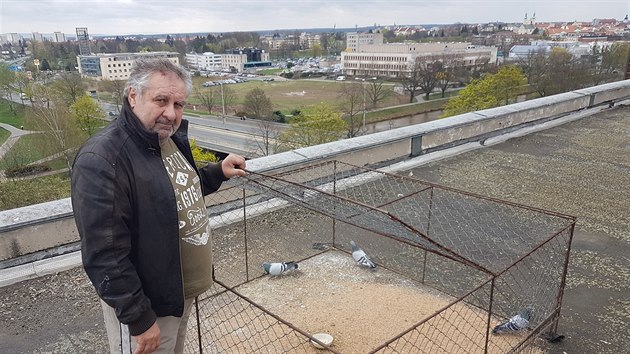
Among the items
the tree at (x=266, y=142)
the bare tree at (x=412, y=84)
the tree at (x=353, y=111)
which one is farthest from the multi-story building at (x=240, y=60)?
the tree at (x=266, y=142)

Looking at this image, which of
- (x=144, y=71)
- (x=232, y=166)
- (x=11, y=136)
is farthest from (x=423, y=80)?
(x=144, y=71)

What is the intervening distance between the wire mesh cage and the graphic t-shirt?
0.33 metres

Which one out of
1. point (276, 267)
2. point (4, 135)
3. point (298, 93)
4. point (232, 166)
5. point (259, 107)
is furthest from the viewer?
point (298, 93)

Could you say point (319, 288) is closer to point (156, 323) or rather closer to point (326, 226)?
point (326, 226)

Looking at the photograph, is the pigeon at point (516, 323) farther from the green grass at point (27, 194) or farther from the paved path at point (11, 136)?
the paved path at point (11, 136)

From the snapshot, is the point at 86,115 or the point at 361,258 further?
the point at 86,115

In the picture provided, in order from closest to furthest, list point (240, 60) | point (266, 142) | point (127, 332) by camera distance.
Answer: point (127, 332) < point (266, 142) < point (240, 60)

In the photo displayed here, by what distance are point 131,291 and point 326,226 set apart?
11.8 ft

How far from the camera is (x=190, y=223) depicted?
7.82ft

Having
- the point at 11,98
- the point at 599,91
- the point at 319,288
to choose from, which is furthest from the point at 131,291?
the point at 11,98

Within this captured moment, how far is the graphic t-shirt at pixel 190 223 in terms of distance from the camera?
2348 mm

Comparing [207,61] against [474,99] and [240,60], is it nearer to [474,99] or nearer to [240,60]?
[240,60]

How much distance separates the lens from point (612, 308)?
12.5 feet

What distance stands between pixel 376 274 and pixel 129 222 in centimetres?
308
